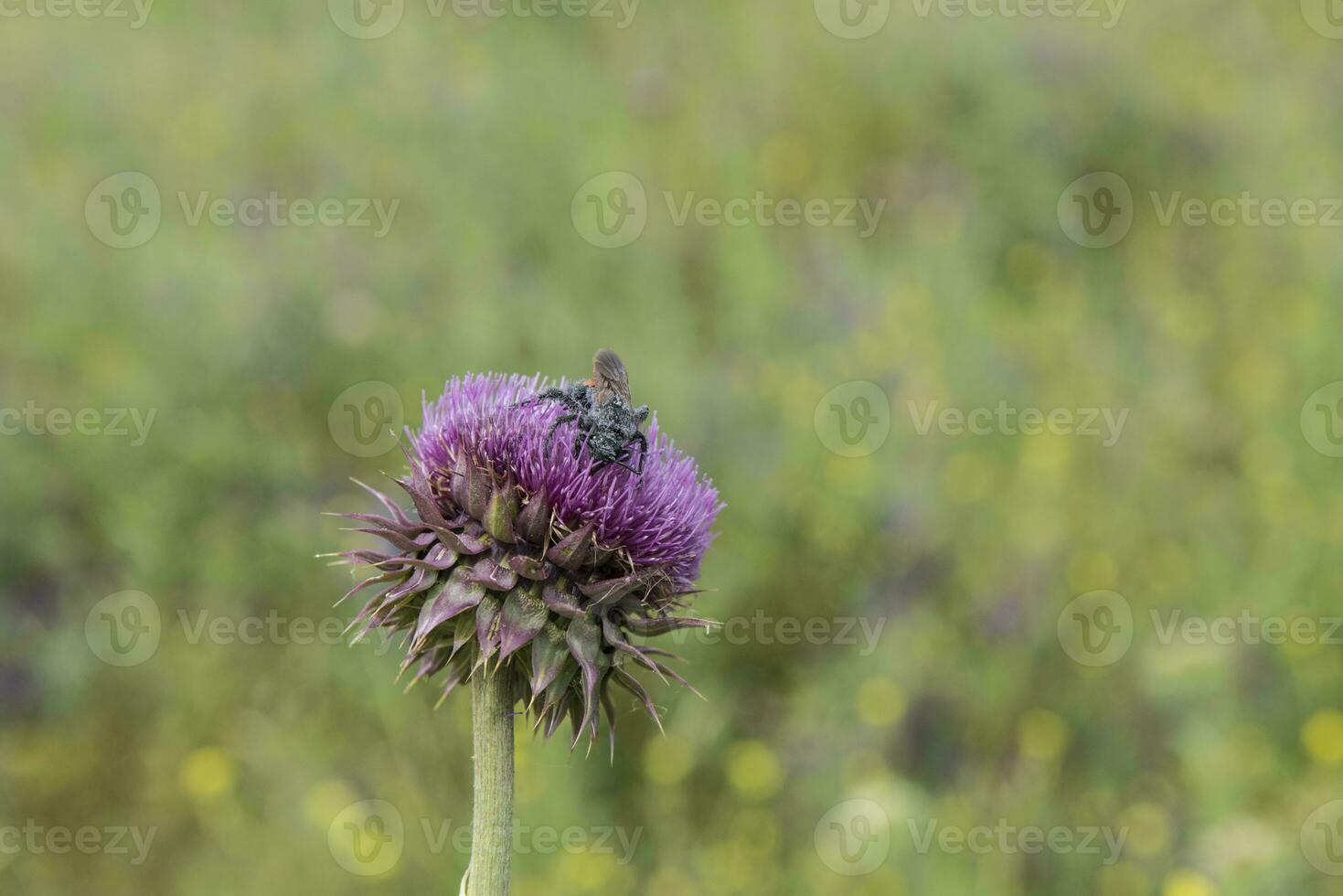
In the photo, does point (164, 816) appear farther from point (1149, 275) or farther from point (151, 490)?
point (1149, 275)

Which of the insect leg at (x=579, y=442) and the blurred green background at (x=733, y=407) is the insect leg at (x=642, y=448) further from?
the blurred green background at (x=733, y=407)

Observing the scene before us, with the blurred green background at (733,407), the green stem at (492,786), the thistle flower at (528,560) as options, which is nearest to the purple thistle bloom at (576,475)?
the thistle flower at (528,560)

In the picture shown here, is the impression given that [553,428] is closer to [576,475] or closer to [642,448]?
[576,475]

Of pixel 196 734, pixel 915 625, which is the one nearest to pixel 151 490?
pixel 196 734

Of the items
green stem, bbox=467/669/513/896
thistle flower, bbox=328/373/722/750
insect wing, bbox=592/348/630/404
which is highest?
insect wing, bbox=592/348/630/404

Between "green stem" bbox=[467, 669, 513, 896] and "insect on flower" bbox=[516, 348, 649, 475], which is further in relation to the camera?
"insect on flower" bbox=[516, 348, 649, 475]

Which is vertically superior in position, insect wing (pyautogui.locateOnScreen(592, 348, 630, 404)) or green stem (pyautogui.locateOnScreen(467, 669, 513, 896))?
insect wing (pyautogui.locateOnScreen(592, 348, 630, 404))

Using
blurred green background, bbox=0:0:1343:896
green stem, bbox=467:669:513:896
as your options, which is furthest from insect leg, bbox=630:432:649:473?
green stem, bbox=467:669:513:896

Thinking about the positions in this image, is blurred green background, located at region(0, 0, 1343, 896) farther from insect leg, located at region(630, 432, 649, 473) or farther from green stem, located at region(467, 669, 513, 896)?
green stem, located at region(467, 669, 513, 896)
